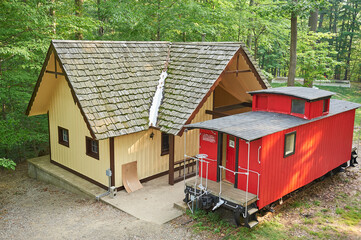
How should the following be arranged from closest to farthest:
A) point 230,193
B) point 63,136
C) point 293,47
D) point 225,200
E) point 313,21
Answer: point 225,200 → point 230,193 → point 63,136 → point 293,47 → point 313,21

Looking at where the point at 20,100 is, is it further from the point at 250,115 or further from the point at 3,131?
the point at 250,115

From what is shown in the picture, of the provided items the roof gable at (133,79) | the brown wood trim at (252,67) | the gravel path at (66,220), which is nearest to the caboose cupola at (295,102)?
the brown wood trim at (252,67)

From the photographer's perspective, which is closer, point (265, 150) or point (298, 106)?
point (265, 150)

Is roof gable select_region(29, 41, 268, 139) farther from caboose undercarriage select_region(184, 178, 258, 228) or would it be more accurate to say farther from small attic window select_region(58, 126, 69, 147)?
small attic window select_region(58, 126, 69, 147)

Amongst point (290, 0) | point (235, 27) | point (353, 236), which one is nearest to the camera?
point (353, 236)

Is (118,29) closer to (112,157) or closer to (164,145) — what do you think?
(164,145)

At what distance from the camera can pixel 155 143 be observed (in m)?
13.5

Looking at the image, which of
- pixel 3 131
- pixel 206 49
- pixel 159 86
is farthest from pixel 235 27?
pixel 3 131

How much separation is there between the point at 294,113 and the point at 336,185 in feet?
13.7

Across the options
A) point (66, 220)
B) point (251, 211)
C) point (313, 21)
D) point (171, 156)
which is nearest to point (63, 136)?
point (66, 220)

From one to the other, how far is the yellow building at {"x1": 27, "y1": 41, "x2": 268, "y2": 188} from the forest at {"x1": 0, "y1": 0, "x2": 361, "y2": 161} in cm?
189

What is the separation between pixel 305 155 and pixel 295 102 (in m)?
1.87

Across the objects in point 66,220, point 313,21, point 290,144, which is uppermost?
point 313,21

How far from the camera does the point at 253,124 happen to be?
10375 mm
